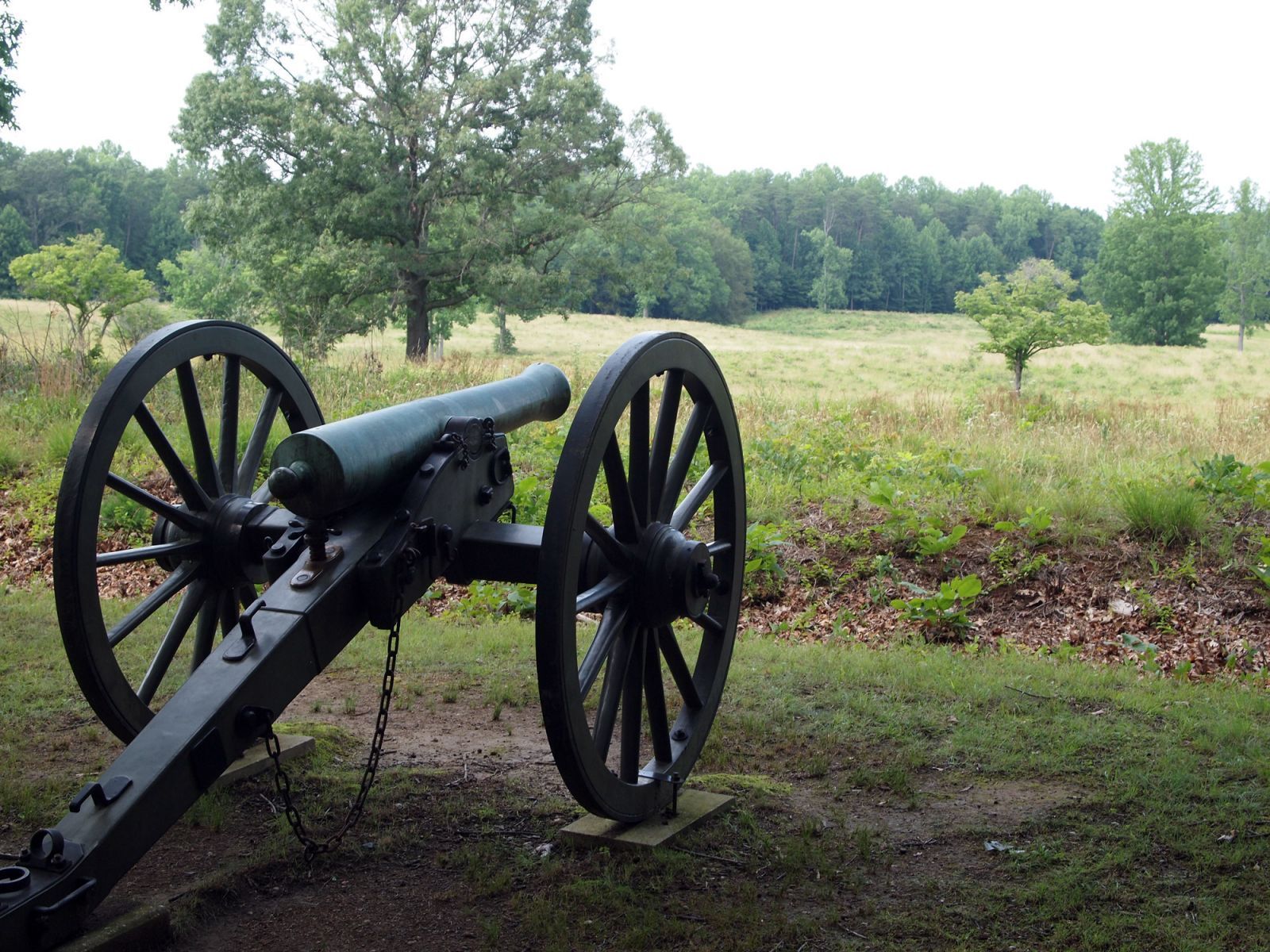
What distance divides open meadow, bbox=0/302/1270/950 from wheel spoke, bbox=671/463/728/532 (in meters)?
1.05

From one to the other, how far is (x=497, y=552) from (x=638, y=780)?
909 millimetres

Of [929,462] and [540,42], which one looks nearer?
[929,462]

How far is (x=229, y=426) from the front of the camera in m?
4.31

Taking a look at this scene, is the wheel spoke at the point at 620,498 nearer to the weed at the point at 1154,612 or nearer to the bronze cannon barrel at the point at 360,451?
the bronze cannon barrel at the point at 360,451

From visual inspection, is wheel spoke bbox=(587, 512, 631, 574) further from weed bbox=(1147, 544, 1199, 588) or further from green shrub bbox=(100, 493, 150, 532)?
green shrub bbox=(100, 493, 150, 532)

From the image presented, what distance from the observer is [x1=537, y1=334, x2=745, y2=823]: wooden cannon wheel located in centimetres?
300

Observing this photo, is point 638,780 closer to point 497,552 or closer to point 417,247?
point 497,552

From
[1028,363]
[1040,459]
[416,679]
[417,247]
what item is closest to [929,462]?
[1040,459]

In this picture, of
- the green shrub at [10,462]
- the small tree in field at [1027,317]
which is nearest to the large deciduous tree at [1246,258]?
the small tree in field at [1027,317]

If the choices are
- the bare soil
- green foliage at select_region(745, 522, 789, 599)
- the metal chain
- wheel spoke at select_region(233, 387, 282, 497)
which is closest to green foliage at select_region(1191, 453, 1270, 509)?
the bare soil

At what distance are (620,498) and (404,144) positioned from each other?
30.2m

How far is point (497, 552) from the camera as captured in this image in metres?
3.57

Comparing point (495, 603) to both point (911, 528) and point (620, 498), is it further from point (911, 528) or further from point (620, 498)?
point (620, 498)

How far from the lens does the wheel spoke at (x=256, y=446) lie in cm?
430
